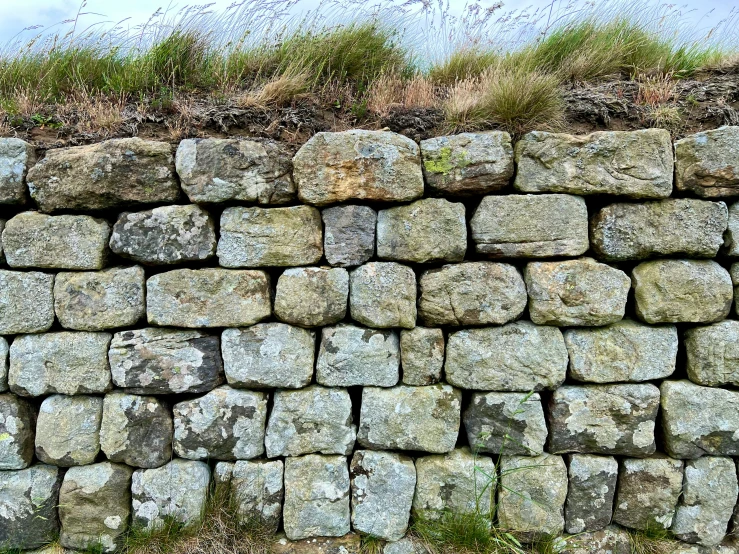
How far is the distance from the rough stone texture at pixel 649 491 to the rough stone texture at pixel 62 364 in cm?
304

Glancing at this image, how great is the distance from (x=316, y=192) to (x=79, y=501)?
7.37 ft

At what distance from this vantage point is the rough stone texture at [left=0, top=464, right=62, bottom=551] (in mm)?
2789

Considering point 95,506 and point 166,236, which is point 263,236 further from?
point 95,506

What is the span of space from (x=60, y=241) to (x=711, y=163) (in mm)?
3664

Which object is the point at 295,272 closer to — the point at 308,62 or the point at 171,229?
the point at 171,229

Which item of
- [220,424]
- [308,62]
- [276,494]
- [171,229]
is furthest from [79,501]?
[308,62]

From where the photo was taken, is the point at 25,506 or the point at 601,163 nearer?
the point at 601,163

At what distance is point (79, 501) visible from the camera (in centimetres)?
278

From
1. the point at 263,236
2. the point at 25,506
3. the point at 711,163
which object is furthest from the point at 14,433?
the point at 711,163

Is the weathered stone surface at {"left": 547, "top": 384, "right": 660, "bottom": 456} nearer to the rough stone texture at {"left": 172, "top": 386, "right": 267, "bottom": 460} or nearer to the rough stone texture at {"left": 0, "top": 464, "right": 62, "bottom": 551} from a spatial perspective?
the rough stone texture at {"left": 172, "top": 386, "right": 267, "bottom": 460}

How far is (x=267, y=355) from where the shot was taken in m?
2.72

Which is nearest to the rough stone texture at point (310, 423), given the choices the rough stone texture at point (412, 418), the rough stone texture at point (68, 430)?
the rough stone texture at point (412, 418)

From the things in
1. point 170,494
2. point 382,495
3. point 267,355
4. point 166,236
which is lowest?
point 170,494

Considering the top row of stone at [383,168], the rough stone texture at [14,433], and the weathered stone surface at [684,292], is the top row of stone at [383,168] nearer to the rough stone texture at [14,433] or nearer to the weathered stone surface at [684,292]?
the weathered stone surface at [684,292]
